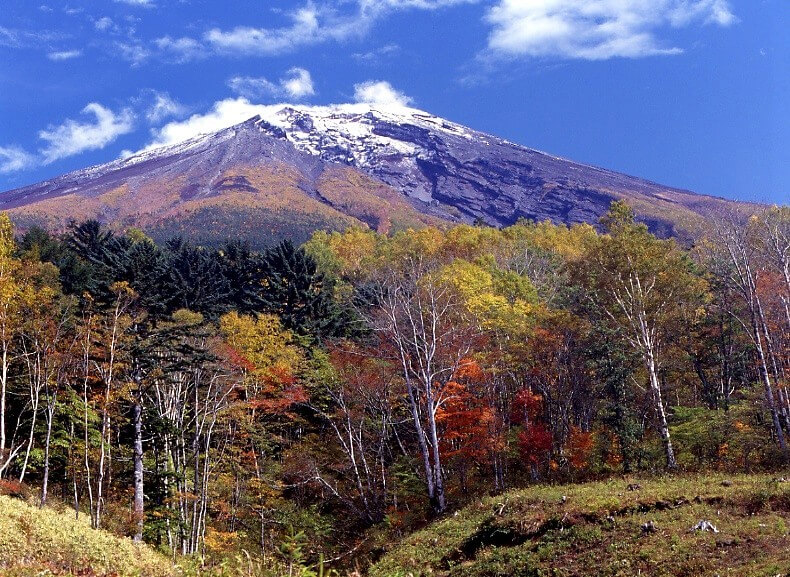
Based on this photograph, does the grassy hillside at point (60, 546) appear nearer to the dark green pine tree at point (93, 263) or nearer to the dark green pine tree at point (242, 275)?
the dark green pine tree at point (93, 263)

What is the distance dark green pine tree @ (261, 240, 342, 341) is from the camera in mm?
41406

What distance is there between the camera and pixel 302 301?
4359cm

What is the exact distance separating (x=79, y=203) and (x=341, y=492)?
175 meters

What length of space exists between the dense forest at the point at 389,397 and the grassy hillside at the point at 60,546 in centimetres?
374

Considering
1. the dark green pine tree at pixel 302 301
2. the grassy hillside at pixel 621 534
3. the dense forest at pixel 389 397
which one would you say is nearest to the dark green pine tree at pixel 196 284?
the dark green pine tree at pixel 302 301

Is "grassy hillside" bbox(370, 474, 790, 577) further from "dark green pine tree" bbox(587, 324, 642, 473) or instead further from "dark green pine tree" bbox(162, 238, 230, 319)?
"dark green pine tree" bbox(162, 238, 230, 319)

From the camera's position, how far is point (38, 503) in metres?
22.9

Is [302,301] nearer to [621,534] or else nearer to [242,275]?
[242,275]

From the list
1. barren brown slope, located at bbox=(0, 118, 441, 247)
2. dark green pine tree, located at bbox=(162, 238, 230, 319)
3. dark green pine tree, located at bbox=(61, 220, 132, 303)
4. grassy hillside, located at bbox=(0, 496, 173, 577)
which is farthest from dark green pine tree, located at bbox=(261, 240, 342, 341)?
barren brown slope, located at bbox=(0, 118, 441, 247)

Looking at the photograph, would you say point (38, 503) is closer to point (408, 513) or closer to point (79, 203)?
point (408, 513)

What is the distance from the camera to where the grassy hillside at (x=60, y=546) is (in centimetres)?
1238

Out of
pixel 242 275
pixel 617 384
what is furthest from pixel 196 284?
pixel 617 384

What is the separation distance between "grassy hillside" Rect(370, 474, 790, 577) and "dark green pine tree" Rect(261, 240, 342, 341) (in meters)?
21.8

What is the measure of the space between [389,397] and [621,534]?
15.8 meters
